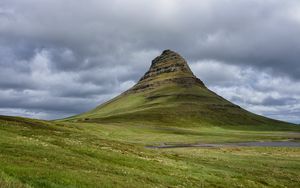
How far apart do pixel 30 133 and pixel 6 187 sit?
131 ft

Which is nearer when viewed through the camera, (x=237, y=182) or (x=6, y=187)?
(x=6, y=187)

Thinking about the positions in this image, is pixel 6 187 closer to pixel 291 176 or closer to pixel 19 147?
pixel 19 147

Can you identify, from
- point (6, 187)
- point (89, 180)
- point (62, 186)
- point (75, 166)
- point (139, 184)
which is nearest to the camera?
point (6, 187)

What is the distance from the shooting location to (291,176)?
48.6 meters

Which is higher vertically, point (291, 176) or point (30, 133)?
point (30, 133)

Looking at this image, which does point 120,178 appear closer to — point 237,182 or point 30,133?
point 237,182

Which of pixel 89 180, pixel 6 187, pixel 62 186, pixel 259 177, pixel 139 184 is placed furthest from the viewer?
pixel 259 177

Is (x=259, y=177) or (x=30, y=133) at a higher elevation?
(x=30, y=133)

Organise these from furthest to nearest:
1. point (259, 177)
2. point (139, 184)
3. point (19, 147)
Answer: point (259, 177)
point (19, 147)
point (139, 184)

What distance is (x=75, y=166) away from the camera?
33125 mm

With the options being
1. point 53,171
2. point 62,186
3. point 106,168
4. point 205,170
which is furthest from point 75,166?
point 205,170

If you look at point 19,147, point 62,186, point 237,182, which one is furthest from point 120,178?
point 237,182

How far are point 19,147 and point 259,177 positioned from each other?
27130 millimetres

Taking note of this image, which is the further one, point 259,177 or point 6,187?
point 259,177
